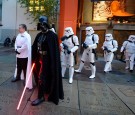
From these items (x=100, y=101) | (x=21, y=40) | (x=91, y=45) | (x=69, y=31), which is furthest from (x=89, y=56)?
(x=100, y=101)

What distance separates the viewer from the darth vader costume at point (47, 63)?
6594 mm

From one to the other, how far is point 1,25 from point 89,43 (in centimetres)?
1474

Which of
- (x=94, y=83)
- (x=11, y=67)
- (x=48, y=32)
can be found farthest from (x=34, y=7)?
(x=48, y=32)

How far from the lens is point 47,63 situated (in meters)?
6.74

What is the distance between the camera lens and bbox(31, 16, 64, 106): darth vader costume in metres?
6.59

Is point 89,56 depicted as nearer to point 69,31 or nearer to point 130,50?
point 69,31

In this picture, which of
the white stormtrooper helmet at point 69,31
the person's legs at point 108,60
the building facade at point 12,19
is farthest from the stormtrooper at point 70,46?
the building facade at point 12,19

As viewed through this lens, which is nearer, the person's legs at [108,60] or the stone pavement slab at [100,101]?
the stone pavement slab at [100,101]

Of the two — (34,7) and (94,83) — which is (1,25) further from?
(94,83)

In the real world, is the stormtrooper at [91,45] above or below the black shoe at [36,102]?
above

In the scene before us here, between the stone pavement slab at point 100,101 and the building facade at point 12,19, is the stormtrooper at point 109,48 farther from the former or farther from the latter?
the building facade at point 12,19

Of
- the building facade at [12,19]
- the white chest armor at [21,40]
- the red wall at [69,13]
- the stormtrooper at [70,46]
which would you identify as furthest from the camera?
the building facade at [12,19]

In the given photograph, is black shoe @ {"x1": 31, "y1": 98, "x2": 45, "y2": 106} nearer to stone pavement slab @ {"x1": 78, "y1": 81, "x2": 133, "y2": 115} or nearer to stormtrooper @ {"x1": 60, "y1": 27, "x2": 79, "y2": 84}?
stone pavement slab @ {"x1": 78, "y1": 81, "x2": 133, "y2": 115}

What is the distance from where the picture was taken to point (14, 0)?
23.0 meters
